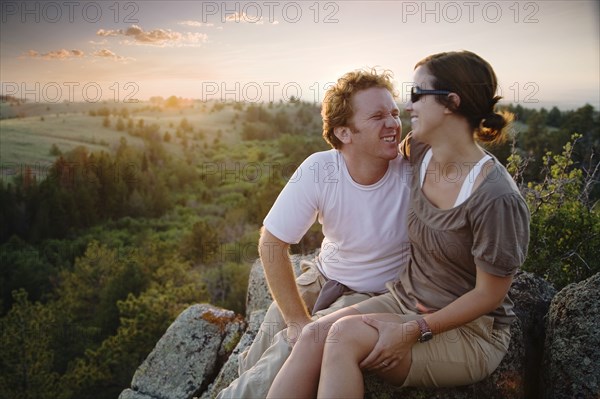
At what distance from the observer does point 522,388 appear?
3.01m

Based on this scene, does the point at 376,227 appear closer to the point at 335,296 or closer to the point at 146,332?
the point at 335,296

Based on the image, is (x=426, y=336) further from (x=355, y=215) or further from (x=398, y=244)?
(x=355, y=215)

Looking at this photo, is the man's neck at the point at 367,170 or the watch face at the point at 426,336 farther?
the man's neck at the point at 367,170

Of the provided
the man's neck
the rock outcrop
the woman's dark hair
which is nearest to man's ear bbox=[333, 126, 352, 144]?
the man's neck

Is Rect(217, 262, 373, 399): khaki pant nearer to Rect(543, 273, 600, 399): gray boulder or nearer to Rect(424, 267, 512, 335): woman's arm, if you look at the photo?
Rect(424, 267, 512, 335): woman's arm

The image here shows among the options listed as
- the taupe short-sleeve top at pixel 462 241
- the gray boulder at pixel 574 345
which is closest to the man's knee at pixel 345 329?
the taupe short-sleeve top at pixel 462 241

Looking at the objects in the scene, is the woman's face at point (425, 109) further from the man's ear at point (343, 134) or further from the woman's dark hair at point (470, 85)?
the man's ear at point (343, 134)

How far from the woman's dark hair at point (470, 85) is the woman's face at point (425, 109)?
1.0 inches

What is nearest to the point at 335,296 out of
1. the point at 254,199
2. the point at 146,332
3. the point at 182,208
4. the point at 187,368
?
the point at 187,368

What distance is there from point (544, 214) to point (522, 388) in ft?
7.32

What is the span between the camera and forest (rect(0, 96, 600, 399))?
6.14 m

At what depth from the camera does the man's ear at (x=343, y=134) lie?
317cm

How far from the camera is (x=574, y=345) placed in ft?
9.46

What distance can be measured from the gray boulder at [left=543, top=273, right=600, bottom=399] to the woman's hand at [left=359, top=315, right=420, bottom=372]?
98 centimetres
